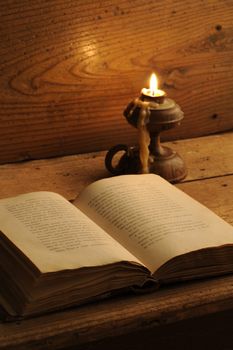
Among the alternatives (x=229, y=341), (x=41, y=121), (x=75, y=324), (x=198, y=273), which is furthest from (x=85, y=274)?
(x=41, y=121)

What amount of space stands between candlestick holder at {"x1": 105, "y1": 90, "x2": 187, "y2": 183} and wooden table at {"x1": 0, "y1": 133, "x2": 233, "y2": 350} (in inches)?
1.6

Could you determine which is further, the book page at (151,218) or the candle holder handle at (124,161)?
the candle holder handle at (124,161)

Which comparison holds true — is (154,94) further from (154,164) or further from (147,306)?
(147,306)

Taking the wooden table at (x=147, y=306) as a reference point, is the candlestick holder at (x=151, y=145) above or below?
above

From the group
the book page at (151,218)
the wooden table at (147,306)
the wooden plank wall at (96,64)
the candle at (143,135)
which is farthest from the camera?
the wooden plank wall at (96,64)

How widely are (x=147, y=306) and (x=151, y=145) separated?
54cm

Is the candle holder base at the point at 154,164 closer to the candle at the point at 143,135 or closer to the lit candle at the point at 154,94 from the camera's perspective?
the candle at the point at 143,135

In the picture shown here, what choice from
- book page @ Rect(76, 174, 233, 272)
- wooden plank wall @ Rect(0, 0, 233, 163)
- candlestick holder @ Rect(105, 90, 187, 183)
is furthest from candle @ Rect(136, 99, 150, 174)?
wooden plank wall @ Rect(0, 0, 233, 163)

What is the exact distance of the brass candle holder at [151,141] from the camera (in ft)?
4.92

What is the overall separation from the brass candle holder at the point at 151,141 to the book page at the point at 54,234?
0.28m

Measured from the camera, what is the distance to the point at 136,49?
1697mm

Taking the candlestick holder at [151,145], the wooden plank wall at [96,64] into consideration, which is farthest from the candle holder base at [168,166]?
the wooden plank wall at [96,64]

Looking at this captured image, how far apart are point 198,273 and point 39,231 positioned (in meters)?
0.26

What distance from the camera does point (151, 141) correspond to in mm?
1566
